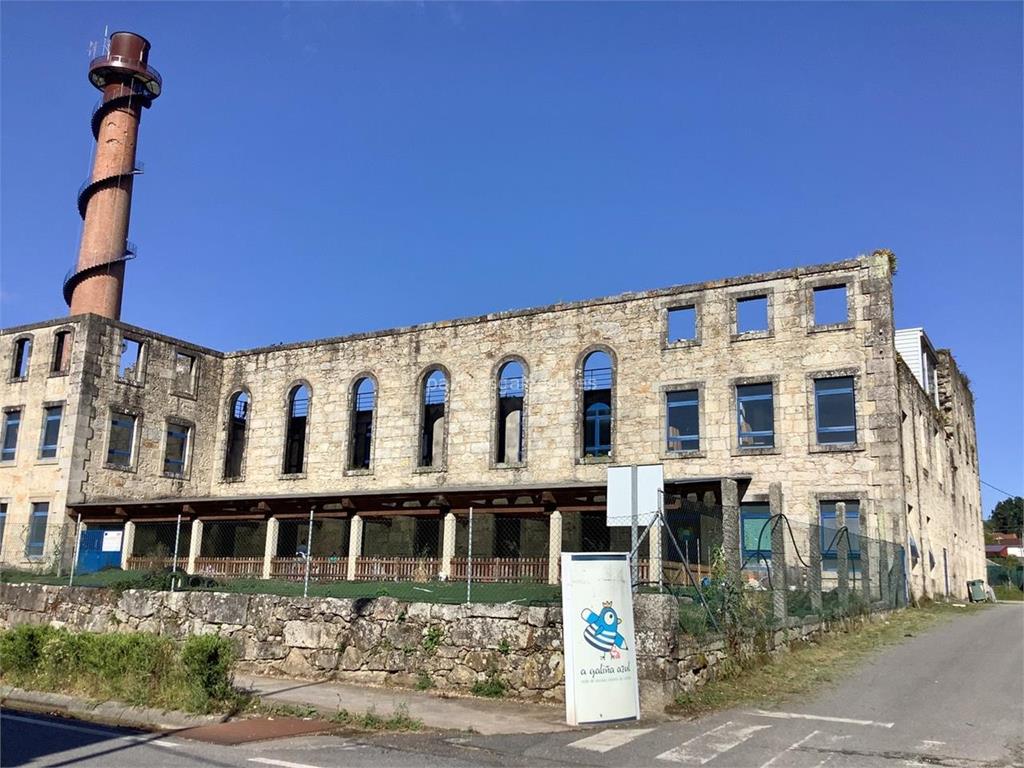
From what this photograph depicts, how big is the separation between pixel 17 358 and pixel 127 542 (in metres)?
10.7

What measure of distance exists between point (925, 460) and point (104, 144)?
38.1 metres

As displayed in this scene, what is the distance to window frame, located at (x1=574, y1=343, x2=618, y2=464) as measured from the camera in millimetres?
27109

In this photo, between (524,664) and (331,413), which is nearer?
(524,664)

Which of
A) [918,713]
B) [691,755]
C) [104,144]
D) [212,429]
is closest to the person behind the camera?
[691,755]

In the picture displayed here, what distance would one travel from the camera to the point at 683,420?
26.5 m

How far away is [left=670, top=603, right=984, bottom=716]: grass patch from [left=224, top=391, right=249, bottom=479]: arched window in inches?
964

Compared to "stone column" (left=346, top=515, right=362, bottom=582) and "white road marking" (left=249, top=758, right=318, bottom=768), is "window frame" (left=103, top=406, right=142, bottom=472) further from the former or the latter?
"white road marking" (left=249, top=758, right=318, bottom=768)

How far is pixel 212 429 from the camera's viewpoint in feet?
113

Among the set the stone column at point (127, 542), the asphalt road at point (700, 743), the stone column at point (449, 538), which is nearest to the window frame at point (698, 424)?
the stone column at point (449, 538)

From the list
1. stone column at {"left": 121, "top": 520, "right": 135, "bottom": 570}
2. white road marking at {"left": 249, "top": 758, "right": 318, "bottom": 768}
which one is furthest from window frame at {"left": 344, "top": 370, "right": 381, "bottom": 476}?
white road marking at {"left": 249, "top": 758, "right": 318, "bottom": 768}

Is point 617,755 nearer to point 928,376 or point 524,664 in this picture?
point 524,664

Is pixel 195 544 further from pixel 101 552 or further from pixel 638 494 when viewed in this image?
pixel 638 494

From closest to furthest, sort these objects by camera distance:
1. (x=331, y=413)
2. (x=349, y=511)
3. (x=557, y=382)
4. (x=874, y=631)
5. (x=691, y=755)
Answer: (x=691, y=755), (x=874, y=631), (x=349, y=511), (x=557, y=382), (x=331, y=413)

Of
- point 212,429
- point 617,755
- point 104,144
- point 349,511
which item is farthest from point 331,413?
point 617,755
